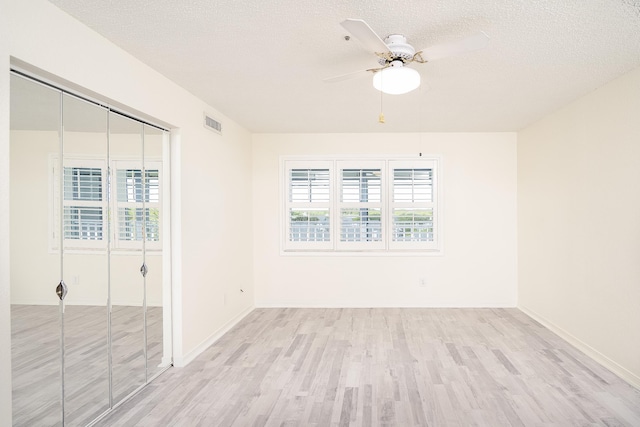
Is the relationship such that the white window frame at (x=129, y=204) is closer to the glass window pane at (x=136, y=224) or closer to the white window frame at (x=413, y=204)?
the glass window pane at (x=136, y=224)

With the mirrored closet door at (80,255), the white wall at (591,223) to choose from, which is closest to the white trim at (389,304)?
the white wall at (591,223)

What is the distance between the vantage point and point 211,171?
13.7 feet

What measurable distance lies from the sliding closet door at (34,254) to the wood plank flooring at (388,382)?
25.0 inches

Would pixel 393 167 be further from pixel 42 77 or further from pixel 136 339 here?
pixel 42 77

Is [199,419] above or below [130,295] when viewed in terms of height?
below

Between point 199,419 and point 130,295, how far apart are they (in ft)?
3.36

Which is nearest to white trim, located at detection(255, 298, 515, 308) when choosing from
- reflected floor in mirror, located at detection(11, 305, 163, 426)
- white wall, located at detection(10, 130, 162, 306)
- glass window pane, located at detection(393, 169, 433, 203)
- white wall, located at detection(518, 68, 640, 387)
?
white wall, located at detection(518, 68, 640, 387)

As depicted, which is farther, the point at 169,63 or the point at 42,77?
the point at 169,63

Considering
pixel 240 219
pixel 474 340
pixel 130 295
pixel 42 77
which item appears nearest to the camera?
pixel 42 77

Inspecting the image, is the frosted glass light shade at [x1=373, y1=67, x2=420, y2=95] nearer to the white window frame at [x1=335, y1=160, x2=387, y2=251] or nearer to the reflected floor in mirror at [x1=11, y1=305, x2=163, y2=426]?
the reflected floor in mirror at [x1=11, y1=305, x2=163, y2=426]

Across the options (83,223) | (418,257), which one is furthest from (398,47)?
(418,257)

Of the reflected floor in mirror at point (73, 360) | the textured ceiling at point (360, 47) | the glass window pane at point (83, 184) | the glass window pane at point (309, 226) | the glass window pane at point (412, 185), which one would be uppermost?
the textured ceiling at point (360, 47)

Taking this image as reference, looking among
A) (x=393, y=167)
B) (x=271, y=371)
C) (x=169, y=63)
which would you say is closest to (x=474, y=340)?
(x=271, y=371)

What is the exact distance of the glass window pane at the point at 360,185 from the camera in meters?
5.65
